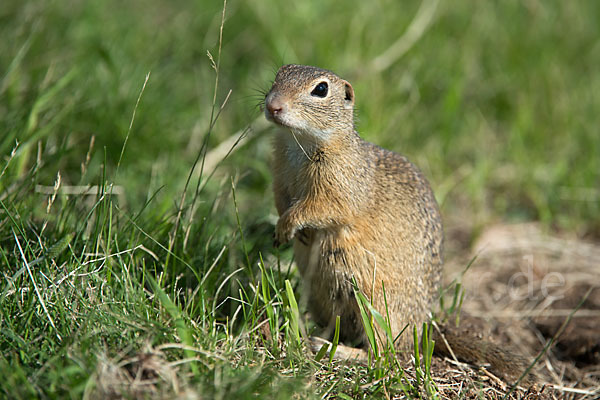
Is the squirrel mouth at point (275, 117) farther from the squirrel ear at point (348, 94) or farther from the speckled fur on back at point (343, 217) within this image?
the squirrel ear at point (348, 94)

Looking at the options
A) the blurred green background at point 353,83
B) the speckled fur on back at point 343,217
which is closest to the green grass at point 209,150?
the blurred green background at point 353,83

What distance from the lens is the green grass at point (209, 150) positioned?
Result: 2584mm

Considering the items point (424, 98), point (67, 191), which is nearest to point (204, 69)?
point (424, 98)

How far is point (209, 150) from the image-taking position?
198 inches

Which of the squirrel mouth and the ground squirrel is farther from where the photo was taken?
the ground squirrel

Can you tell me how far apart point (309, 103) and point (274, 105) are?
0.26m

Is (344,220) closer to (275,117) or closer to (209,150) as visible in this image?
(275,117)

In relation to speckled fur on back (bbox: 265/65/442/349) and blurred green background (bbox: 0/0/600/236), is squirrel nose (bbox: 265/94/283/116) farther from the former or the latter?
blurred green background (bbox: 0/0/600/236)

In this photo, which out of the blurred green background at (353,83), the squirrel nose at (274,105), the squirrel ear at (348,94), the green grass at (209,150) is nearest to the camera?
the green grass at (209,150)

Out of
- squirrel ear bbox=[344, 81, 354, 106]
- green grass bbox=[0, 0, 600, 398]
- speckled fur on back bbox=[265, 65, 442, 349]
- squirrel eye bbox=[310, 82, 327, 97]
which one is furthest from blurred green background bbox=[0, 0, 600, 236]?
squirrel eye bbox=[310, 82, 327, 97]

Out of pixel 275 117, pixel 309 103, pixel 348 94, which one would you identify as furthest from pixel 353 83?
pixel 275 117

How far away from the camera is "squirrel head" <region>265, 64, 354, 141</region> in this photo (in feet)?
9.86

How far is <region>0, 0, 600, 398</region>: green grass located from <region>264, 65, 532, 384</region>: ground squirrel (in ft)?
0.88

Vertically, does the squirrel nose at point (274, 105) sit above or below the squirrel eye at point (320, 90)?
below
